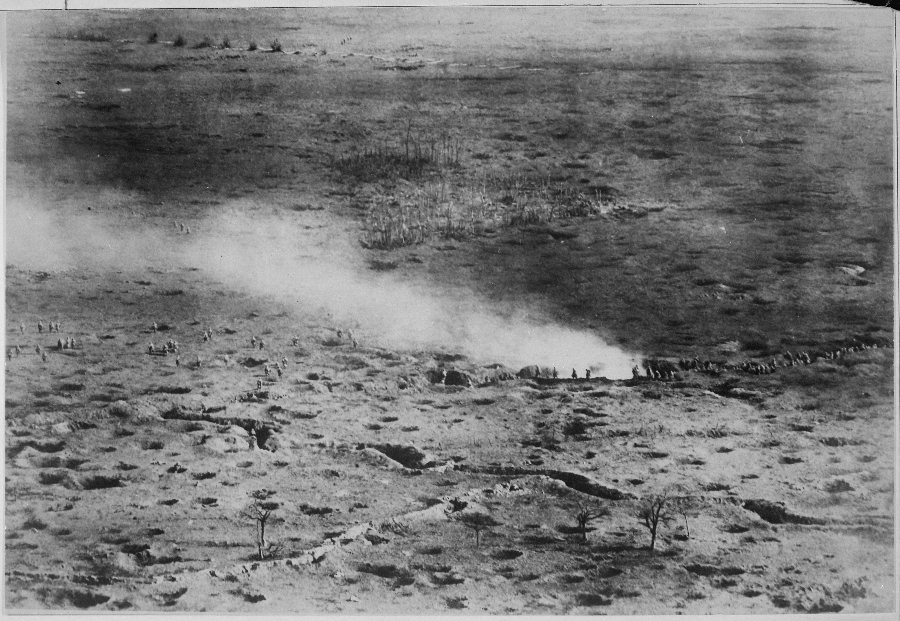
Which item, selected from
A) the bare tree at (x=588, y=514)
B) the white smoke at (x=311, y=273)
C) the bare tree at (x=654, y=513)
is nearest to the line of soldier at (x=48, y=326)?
the white smoke at (x=311, y=273)

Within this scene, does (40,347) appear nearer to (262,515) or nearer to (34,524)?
(34,524)

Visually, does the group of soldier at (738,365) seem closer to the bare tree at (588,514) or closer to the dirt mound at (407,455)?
the bare tree at (588,514)

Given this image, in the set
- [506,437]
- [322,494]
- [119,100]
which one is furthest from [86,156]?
[506,437]

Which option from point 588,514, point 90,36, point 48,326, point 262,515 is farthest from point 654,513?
point 90,36

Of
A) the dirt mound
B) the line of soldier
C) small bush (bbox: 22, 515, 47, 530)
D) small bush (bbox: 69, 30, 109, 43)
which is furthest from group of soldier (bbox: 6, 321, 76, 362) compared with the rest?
the dirt mound

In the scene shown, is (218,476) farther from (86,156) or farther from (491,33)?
(491,33)

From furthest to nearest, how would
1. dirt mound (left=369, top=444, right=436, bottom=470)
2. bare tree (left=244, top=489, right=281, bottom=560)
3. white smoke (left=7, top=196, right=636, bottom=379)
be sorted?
white smoke (left=7, top=196, right=636, bottom=379) < dirt mound (left=369, top=444, right=436, bottom=470) < bare tree (left=244, top=489, right=281, bottom=560)

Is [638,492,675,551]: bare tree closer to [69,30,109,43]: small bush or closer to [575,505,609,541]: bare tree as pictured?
[575,505,609,541]: bare tree
